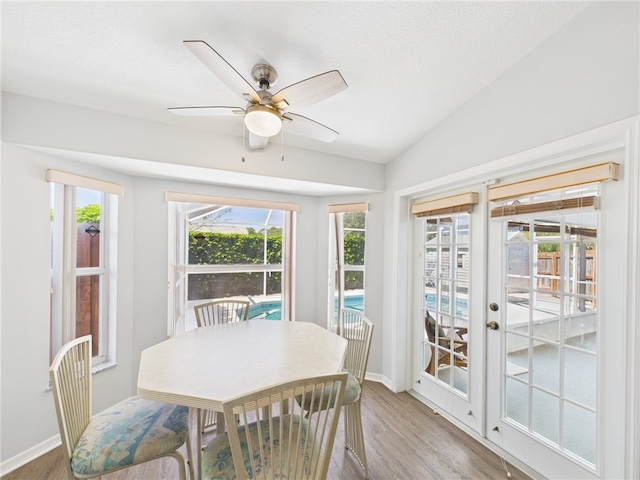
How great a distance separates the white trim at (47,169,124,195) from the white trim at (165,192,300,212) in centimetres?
42

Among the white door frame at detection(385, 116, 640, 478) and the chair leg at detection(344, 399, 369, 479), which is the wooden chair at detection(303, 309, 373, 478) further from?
the white door frame at detection(385, 116, 640, 478)

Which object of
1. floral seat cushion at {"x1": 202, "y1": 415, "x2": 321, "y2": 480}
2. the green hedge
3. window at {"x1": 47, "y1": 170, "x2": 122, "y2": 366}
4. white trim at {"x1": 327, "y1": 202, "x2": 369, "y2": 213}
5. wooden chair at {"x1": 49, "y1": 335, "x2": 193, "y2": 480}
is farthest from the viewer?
white trim at {"x1": 327, "y1": 202, "x2": 369, "y2": 213}

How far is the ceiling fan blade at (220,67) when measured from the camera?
1060mm

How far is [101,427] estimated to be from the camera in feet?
4.46

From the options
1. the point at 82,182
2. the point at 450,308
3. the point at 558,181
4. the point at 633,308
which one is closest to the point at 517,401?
the point at 450,308

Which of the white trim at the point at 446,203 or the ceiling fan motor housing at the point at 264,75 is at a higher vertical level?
the ceiling fan motor housing at the point at 264,75

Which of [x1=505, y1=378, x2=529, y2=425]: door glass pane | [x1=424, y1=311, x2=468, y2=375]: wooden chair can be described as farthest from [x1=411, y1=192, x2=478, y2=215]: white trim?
[x1=505, y1=378, x2=529, y2=425]: door glass pane

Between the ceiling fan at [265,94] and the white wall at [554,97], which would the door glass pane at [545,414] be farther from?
the ceiling fan at [265,94]

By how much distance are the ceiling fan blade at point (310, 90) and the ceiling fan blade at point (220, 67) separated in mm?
137

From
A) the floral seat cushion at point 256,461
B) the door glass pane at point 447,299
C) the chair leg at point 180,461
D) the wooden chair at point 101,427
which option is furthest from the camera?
the door glass pane at point 447,299

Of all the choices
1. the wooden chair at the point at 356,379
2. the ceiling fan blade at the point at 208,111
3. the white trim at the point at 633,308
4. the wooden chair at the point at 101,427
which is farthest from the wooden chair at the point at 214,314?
the white trim at the point at 633,308

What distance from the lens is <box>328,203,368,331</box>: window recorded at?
3.23 meters

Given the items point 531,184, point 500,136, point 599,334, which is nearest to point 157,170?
point 500,136

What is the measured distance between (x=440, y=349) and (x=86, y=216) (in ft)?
11.1
